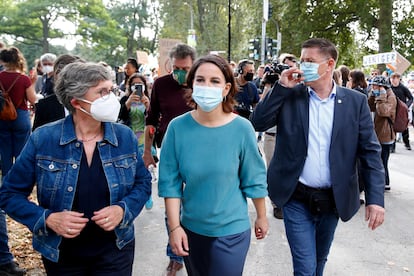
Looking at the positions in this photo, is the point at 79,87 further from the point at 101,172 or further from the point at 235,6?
the point at 235,6

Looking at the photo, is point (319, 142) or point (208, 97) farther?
point (319, 142)

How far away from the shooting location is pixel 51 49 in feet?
135

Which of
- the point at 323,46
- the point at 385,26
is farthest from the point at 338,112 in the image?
the point at 385,26

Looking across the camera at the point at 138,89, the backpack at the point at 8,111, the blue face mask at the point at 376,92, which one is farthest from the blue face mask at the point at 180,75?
the blue face mask at the point at 376,92

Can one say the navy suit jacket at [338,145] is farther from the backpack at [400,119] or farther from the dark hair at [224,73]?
the backpack at [400,119]

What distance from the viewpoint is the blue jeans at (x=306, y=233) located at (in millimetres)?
3000

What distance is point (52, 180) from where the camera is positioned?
214cm

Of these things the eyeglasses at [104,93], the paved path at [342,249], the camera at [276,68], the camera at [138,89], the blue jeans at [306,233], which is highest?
the camera at [276,68]

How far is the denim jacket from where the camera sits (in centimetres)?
212

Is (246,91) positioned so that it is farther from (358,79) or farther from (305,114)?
(305,114)

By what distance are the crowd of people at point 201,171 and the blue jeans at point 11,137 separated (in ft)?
8.79

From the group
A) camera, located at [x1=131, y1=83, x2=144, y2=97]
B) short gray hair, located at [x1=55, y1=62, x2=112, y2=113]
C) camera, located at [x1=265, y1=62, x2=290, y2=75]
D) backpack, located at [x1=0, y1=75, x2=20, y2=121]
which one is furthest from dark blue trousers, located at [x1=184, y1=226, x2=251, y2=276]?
backpack, located at [x1=0, y1=75, x2=20, y2=121]

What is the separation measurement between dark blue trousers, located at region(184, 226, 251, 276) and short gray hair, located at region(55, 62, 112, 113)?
3.40 ft

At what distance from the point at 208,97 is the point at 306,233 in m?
1.33
